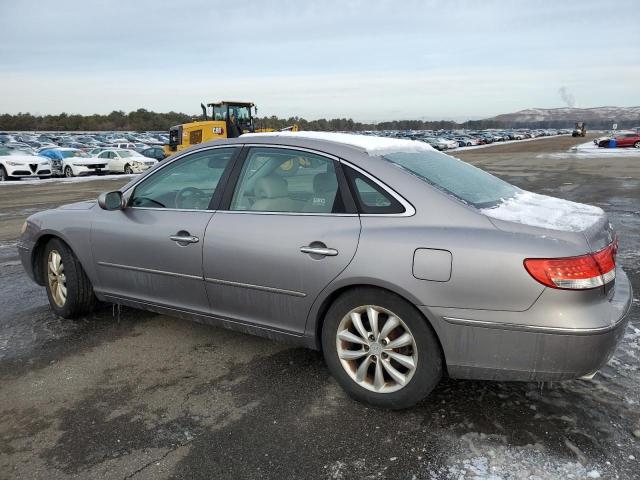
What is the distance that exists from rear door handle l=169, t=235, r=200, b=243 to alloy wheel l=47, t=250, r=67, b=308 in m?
1.39

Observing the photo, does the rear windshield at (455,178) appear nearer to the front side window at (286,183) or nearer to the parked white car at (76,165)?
the front side window at (286,183)

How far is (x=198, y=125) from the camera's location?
72.5 ft

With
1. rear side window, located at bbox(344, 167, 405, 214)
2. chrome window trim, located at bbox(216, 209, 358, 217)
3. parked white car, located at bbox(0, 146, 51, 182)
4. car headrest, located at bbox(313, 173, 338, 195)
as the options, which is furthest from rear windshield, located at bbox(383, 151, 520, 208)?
parked white car, located at bbox(0, 146, 51, 182)

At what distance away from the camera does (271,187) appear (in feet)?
11.4

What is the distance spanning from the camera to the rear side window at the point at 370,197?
116 inches

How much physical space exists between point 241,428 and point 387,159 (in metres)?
1.73

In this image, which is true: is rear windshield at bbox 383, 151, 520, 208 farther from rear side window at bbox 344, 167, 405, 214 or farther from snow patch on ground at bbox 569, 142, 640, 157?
snow patch on ground at bbox 569, 142, 640, 157

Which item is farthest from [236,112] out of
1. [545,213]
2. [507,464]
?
[507,464]

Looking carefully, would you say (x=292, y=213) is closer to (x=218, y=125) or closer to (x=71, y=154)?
(x=218, y=125)

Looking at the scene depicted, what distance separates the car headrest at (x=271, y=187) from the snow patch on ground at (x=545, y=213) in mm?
1261

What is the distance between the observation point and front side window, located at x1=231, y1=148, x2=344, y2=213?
3.23m

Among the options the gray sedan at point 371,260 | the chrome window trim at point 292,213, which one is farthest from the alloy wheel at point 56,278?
the chrome window trim at point 292,213

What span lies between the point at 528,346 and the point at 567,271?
0.40 m

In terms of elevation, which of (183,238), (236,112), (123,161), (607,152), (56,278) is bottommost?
(607,152)
